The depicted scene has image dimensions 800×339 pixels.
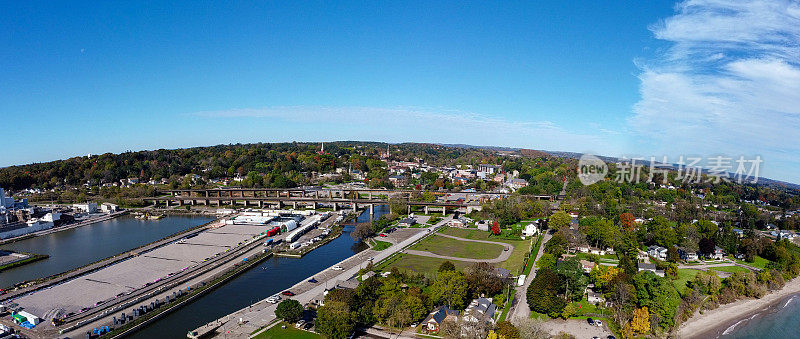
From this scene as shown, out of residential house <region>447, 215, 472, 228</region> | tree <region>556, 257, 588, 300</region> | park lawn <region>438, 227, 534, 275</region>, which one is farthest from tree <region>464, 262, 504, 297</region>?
residential house <region>447, 215, 472, 228</region>

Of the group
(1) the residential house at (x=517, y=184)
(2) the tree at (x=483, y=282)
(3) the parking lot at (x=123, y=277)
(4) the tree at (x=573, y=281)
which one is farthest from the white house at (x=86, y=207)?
(1) the residential house at (x=517, y=184)

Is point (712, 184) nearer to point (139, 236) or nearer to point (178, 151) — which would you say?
point (139, 236)

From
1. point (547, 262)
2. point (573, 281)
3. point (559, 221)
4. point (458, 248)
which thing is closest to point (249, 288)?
point (458, 248)

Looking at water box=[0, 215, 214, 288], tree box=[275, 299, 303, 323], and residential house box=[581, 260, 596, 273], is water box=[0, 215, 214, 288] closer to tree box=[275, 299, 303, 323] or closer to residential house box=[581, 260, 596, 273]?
tree box=[275, 299, 303, 323]

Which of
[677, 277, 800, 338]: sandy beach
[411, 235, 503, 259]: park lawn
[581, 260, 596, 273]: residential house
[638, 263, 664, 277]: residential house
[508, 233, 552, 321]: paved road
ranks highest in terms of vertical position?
[638, 263, 664, 277]: residential house

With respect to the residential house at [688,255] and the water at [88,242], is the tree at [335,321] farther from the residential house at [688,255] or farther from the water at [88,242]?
the residential house at [688,255]

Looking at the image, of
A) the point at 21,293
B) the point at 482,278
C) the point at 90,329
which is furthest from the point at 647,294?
the point at 21,293

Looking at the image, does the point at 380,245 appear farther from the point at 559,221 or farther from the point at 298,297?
the point at 559,221

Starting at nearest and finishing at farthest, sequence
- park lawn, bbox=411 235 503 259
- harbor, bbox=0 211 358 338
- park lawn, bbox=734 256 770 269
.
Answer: harbor, bbox=0 211 358 338 < park lawn, bbox=734 256 770 269 < park lawn, bbox=411 235 503 259
